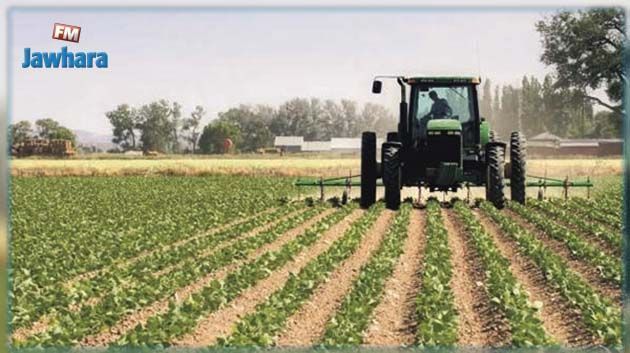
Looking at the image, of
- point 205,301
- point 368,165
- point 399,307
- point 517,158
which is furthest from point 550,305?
point 517,158

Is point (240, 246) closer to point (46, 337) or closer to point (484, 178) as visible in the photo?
point (484, 178)

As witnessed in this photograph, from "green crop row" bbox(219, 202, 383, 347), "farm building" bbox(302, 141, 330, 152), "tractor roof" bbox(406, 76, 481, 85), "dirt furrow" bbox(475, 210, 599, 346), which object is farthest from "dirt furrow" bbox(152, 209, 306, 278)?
"farm building" bbox(302, 141, 330, 152)

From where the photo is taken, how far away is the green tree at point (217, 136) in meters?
43.7

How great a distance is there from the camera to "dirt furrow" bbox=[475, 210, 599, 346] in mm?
8594

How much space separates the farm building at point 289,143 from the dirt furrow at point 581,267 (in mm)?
30064

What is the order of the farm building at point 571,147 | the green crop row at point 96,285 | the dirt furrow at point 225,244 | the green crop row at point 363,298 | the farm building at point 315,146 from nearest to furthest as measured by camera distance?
the green crop row at point 363,298, the green crop row at point 96,285, the dirt furrow at point 225,244, the farm building at point 571,147, the farm building at point 315,146

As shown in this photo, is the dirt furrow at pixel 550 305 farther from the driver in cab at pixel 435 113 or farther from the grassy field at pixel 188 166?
the grassy field at pixel 188 166

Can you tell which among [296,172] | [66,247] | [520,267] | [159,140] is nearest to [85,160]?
[159,140]

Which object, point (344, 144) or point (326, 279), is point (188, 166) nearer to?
point (344, 144)

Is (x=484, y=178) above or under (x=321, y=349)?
above

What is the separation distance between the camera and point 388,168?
47.2 ft

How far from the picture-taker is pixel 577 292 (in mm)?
10227

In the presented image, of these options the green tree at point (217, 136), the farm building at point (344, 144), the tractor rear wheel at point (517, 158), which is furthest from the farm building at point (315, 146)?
the tractor rear wheel at point (517, 158)

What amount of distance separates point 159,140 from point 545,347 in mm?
33851
